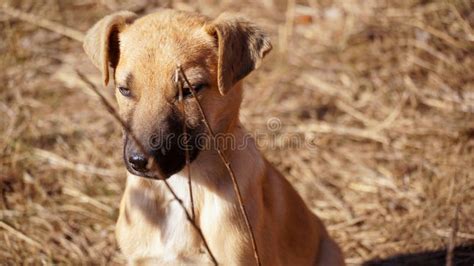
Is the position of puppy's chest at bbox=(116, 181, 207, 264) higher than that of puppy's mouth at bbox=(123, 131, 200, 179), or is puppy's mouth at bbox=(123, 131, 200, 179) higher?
puppy's mouth at bbox=(123, 131, 200, 179)

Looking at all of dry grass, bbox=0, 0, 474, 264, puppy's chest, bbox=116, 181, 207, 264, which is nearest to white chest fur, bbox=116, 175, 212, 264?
puppy's chest, bbox=116, 181, 207, 264

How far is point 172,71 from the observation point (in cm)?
398

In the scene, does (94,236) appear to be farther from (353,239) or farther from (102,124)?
(353,239)

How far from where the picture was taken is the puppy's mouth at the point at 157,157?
384 cm

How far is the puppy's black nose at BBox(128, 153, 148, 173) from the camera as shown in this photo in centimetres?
383

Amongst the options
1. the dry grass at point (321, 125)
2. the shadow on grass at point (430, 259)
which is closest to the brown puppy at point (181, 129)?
the shadow on grass at point (430, 259)

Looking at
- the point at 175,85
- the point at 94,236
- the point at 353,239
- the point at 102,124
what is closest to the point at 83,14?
the point at 102,124

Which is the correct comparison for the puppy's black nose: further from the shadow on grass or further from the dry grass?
the shadow on grass

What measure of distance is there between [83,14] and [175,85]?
592 cm

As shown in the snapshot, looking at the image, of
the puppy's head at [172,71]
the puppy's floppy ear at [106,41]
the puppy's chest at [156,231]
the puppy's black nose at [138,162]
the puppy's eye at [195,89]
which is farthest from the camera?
the puppy's floppy ear at [106,41]

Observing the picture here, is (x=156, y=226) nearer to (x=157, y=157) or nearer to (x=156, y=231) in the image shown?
(x=156, y=231)

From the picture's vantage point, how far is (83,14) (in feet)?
31.1

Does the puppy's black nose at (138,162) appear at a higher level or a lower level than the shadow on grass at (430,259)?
higher

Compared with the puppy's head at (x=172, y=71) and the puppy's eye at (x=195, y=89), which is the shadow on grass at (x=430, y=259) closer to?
the puppy's head at (x=172, y=71)
